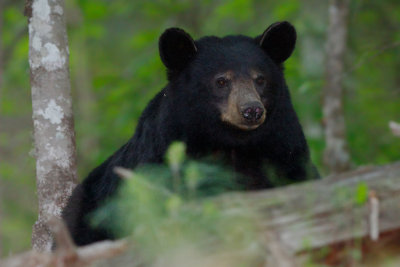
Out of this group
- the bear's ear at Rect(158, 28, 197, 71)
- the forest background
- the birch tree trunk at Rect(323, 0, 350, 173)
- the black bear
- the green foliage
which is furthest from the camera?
the forest background

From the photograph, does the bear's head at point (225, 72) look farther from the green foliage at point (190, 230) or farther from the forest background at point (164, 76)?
the forest background at point (164, 76)

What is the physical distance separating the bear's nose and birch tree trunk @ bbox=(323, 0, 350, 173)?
12.8 ft

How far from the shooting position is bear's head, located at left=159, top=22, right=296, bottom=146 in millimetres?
4922

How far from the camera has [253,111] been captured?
181 inches

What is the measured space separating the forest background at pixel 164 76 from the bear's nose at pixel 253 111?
3.65m

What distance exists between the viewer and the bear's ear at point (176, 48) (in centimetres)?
498

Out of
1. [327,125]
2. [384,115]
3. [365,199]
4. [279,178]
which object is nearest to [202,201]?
[365,199]

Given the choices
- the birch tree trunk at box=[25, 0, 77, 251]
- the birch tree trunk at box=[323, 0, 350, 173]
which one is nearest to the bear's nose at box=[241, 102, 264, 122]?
the birch tree trunk at box=[25, 0, 77, 251]

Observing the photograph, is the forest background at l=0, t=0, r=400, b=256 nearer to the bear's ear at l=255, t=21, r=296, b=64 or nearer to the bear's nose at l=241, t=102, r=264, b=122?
the bear's ear at l=255, t=21, r=296, b=64

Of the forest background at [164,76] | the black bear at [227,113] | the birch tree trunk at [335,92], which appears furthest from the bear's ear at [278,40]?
the birch tree trunk at [335,92]

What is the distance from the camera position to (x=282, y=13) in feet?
32.8

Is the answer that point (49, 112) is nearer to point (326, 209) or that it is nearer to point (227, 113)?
point (227, 113)

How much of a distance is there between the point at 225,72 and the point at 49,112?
146 cm

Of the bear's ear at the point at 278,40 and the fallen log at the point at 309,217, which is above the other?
the bear's ear at the point at 278,40
